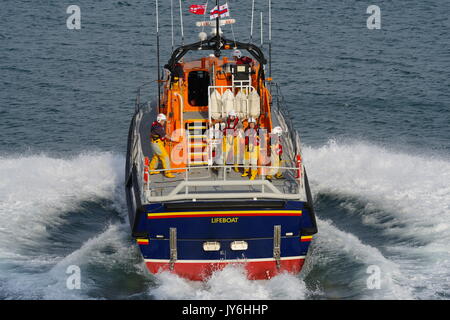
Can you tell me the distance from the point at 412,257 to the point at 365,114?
9099 mm

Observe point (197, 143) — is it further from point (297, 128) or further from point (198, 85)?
point (297, 128)

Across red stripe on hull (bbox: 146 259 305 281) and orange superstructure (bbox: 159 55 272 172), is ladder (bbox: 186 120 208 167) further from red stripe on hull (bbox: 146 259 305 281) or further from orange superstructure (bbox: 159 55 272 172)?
red stripe on hull (bbox: 146 259 305 281)

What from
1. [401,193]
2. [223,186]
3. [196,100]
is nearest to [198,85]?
[196,100]

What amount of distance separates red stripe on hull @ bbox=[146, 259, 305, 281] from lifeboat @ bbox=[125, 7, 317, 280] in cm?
2

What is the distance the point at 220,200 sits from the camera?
39.8 feet

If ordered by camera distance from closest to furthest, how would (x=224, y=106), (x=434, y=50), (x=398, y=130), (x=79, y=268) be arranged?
(x=79, y=268), (x=224, y=106), (x=398, y=130), (x=434, y=50)

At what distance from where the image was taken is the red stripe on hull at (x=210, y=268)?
1255 centimetres

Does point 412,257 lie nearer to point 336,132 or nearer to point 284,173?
point 284,173

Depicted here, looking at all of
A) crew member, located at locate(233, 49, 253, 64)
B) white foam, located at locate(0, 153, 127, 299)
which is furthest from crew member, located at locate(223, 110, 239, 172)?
white foam, located at locate(0, 153, 127, 299)

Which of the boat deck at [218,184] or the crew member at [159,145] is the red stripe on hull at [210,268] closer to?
the boat deck at [218,184]

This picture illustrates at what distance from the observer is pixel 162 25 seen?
2816 cm

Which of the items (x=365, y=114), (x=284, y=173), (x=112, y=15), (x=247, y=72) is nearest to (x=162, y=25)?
(x=112, y=15)

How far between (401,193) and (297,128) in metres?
5.38

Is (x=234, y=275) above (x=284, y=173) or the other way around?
the other way around
